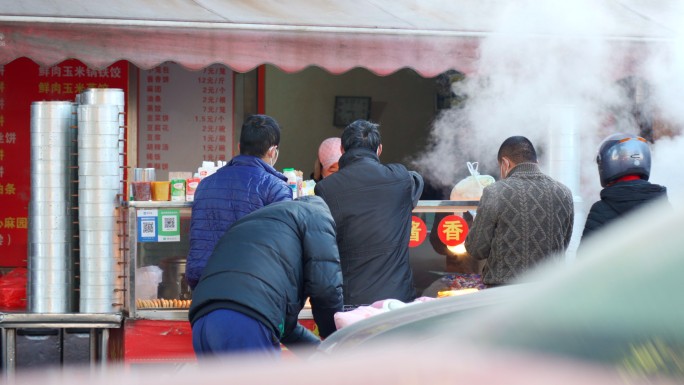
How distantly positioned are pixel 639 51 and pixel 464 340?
5.55 metres

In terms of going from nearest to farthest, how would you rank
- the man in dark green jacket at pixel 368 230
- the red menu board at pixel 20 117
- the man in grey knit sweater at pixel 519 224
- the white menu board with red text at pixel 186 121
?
1. the man in grey knit sweater at pixel 519 224
2. the man in dark green jacket at pixel 368 230
3. the red menu board at pixel 20 117
4. the white menu board with red text at pixel 186 121

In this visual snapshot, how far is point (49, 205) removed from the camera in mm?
5520

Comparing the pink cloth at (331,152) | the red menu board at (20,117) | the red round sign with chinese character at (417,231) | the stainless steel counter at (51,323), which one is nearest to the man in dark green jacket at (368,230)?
the red round sign with chinese character at (417,231)

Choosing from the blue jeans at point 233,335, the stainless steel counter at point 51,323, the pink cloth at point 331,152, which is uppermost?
the pink cloth at point 331,152

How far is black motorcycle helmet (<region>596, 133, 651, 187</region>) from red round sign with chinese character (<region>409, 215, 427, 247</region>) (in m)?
1.19

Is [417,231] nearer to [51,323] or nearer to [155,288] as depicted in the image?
[155,288]

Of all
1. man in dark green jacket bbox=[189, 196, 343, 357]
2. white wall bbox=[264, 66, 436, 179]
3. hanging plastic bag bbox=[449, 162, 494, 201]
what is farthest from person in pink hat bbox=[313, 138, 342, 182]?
white wall bbox=[264, 66, 436, 179]

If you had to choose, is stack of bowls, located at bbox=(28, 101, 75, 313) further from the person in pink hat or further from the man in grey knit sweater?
the man in grey knit sweater

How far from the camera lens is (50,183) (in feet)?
18.1

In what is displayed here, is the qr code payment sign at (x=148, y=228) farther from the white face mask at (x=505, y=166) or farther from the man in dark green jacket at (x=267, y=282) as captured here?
the man in dark green jacket at (x=267, y=282)

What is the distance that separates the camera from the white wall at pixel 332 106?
386 inches

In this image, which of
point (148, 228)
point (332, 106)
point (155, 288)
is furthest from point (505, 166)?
point (332, 106)

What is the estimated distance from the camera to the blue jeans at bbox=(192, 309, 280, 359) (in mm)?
3299

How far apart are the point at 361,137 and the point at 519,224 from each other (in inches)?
36.4
